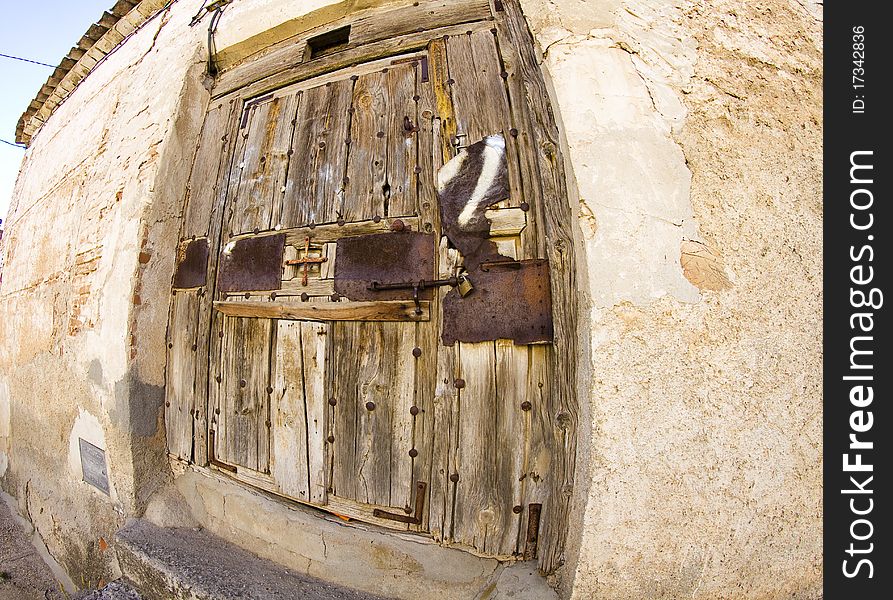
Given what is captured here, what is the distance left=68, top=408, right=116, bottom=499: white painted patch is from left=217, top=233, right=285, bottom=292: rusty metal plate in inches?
48.0

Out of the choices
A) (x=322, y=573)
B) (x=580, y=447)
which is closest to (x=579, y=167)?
(x=580, y=447)

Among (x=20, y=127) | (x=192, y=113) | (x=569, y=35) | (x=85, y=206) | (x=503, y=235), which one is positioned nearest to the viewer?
(x=569, y=35)

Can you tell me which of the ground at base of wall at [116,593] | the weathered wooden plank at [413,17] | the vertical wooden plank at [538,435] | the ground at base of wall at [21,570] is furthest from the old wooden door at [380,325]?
the ground at base of wall at [21,570]

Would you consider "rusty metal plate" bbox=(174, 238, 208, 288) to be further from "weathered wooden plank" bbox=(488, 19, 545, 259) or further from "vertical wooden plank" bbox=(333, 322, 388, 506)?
"weathered wooden plank" bbox=(488, 19, 545, 259)

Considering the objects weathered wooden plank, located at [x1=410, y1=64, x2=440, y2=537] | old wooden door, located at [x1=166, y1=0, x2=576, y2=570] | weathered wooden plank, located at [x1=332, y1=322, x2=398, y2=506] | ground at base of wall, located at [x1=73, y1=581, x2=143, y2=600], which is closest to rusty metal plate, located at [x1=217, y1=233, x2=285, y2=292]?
old wooden door, located at [x1=166, y1=0, x2=576, y2=570]

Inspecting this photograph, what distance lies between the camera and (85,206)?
2.98m

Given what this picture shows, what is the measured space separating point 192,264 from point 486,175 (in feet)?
→ 6.15

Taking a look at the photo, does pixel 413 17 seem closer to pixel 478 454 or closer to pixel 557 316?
pixel 557 316

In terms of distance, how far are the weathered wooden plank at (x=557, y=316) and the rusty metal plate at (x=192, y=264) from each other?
6.36 feet

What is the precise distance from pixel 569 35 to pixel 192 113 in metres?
2.34

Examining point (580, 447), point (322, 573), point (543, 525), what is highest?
point (580, 447)

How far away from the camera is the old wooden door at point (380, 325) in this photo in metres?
1.65

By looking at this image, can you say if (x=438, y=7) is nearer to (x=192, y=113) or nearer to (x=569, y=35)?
(x=569, y=35)
